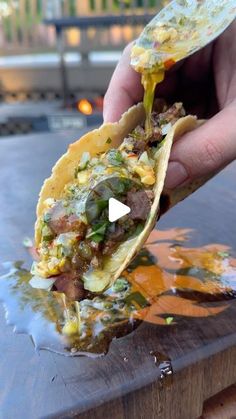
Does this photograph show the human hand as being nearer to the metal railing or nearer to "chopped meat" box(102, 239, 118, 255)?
"chopped meat" box(102, 239, 118, 255)

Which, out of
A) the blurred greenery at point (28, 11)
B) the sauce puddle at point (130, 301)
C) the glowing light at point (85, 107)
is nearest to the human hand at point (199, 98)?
the sauce puddle at point (130, 301)

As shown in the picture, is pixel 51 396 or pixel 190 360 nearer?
pixel 51 396

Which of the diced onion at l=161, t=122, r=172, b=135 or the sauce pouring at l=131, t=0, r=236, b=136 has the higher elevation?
the sauce pouring at l=131, t=0, r=236, b=136

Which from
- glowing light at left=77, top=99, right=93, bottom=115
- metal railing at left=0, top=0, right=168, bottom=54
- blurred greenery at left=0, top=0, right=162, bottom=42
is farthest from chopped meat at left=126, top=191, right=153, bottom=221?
blurred greenery at left=0, top=0, right=162, bottom=42

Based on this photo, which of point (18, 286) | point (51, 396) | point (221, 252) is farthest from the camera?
point (221, 252)

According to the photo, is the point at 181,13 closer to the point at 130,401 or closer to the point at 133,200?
the point at 133,200

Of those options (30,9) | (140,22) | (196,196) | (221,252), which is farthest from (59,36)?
(221,252)

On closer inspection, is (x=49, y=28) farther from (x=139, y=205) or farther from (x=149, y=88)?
(x=139, y=205)
